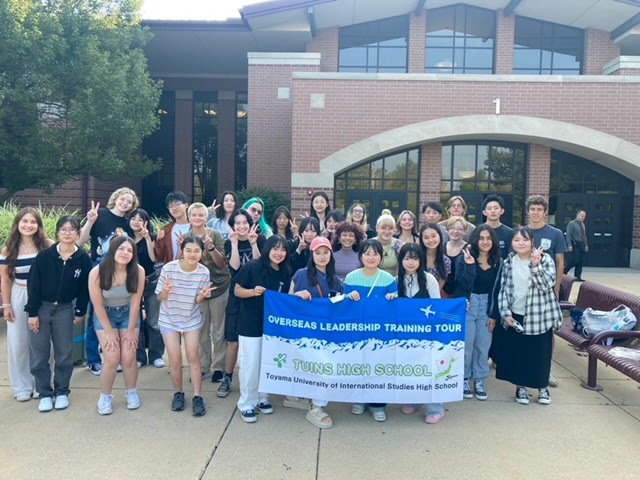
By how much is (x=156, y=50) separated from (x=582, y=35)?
16.2 m

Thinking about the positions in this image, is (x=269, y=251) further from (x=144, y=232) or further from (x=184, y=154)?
(x=184, y=154)

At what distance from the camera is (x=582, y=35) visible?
18.0m

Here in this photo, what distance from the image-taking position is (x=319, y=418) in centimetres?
425

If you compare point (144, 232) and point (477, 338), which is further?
point (144, 232)

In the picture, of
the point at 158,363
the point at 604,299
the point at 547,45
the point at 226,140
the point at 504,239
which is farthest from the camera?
the point at 226,140

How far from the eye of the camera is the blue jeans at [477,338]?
4.82 m

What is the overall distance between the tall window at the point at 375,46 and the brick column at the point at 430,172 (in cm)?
357

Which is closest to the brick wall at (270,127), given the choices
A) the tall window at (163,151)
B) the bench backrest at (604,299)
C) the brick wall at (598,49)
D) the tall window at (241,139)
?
the tall window at (241,139)

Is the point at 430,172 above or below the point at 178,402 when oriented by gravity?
above

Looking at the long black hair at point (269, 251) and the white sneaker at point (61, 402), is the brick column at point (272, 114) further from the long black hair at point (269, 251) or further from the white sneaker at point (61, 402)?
the white sneaker at point (61, 402)

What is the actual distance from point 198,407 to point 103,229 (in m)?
2.30

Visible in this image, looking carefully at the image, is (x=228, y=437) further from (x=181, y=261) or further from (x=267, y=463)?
(x=181, y=261)

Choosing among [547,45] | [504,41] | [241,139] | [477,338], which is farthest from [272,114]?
[477,338]

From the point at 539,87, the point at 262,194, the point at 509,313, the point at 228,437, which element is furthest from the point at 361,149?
the point at 228,437
